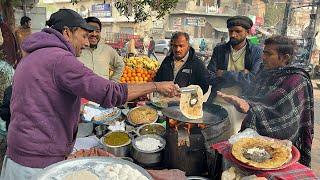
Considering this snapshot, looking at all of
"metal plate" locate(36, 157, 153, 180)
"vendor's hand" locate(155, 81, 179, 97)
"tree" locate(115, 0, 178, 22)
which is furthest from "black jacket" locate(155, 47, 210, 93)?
"tree" locate(115, 0, 178, 22)

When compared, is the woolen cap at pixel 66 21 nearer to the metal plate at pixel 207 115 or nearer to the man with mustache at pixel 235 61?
the metal plate at pixel 207 115

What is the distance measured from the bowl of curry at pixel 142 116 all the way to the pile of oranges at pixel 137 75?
142 cm

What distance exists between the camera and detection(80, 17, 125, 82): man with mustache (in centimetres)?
457

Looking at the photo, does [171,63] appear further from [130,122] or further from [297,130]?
[297,130]

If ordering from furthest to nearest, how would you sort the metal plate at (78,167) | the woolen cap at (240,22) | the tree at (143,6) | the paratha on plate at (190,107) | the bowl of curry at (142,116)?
the tree at (143,6)
the woolen cap at (240,22)
the bowl of curry at (142,116)
the paratha on plate at (190,107)
the metal plate at (78,167)

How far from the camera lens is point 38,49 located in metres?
2.11

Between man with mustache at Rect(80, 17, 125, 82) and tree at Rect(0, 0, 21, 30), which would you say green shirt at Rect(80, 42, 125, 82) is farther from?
tree at Rect(0, 0, 21, 30)

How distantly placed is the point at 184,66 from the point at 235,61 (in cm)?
69

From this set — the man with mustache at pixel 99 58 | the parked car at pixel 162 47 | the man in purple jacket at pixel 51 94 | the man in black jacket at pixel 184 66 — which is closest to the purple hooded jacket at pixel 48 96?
the man in purple jacket at pixel 51 94

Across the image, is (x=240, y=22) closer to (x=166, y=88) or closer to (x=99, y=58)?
(x=99, y=58)

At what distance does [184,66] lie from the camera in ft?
13.9

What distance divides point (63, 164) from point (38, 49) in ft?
2.53

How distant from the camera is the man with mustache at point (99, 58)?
4.57 meters

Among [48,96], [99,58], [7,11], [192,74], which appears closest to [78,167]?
[48,96]
